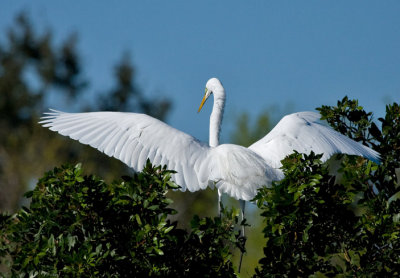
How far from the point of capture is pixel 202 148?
7172 mm

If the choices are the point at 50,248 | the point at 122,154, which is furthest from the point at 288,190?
the point at 122,154

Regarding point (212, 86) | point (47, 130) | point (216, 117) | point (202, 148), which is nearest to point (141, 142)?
point (202, 148)

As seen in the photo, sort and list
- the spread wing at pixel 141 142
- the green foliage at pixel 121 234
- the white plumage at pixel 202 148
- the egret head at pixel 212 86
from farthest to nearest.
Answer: the egret head at pixel 212 86
the spread wing at pixel 141 142
the white plumage at pixel 202 148
the green foliage at pixel 121 234

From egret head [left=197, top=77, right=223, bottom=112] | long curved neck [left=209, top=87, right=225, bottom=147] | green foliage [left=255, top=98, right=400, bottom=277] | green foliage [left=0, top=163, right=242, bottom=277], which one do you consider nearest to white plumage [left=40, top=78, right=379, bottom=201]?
long curved neck [left=209, top=87, right=225, bottom=147]

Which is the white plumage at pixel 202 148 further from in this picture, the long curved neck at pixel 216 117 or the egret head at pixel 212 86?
the egret head at pixel 212 86

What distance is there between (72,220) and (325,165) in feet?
6.16

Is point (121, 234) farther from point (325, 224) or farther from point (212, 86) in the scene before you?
point (212, 86)

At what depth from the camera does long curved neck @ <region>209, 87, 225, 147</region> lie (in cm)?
811

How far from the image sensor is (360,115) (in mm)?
6500

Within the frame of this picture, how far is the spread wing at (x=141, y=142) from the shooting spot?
6.97 m

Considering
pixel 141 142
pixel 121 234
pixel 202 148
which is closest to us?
pixel 121 234

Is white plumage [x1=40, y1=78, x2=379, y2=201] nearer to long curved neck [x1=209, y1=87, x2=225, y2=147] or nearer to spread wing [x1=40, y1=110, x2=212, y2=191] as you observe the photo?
spread wing [x1=40, y1=110, x2=212, y2=191]

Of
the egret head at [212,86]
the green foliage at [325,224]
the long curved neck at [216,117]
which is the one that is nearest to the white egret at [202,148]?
the long curved neck at [216,117]

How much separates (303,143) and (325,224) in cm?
211
